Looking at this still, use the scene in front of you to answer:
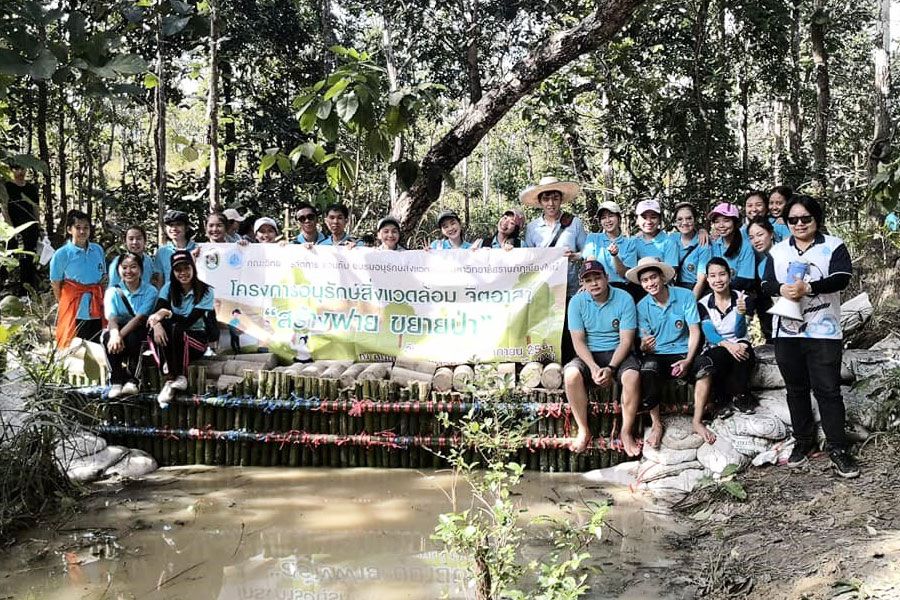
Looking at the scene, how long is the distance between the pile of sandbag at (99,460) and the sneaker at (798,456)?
187 inches

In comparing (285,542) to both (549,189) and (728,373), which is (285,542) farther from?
(549,189)

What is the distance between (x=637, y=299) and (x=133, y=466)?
4.22 meters

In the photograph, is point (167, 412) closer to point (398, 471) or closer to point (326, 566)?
point (398, 471)

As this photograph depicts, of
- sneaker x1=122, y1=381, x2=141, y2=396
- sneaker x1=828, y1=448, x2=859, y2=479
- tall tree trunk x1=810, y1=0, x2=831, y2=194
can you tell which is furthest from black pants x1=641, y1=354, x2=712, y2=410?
tall tree trunk x1=810, y1=0, x2=831, y2=194

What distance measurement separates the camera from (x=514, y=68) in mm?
7703

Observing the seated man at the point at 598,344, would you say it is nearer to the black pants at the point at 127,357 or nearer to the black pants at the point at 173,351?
the black pants at the point at 173,351

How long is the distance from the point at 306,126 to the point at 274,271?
142 centimetres

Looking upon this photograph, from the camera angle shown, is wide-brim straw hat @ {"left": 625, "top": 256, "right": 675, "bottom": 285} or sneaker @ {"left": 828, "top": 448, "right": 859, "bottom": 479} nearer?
sneaker @ {"left": 828, "top": 448, "right": 859, "bottom": 479}

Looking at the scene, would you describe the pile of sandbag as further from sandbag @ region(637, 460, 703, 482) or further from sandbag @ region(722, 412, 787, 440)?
sandbag @ region(722, 412, 787, 440)

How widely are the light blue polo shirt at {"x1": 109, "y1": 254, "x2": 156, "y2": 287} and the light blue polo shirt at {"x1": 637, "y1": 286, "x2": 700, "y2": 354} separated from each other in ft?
13.2

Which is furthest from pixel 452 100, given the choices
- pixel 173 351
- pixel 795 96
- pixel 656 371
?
pixel 656 371

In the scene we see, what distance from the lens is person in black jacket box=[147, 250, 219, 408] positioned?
5.85 metres

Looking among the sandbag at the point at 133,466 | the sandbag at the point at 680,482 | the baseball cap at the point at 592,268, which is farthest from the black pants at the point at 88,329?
the sandbag at the point at 680,482

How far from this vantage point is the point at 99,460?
223 inches
